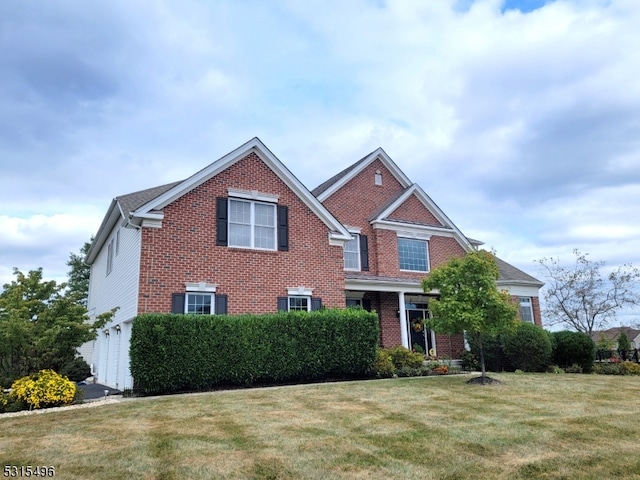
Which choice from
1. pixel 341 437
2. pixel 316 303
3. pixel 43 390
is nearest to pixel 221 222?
pixel 316 303

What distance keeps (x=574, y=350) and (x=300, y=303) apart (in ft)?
34.1

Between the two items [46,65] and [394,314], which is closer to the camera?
[46,65]

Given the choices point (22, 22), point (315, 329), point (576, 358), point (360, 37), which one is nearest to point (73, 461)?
point (315, 329)

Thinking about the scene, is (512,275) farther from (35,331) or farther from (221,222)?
(35,331)

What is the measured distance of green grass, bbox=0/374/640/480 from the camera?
16.0 feet

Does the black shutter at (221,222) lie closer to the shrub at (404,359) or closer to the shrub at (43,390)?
the shrub at (43,390)

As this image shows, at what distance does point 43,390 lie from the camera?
32.5 feet

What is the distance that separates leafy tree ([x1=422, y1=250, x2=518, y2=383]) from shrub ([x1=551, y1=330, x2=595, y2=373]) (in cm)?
607

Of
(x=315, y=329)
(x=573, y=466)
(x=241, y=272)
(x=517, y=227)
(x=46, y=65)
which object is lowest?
(x=573, y=466)

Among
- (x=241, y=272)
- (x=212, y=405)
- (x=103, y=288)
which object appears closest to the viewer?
(x=212, y=405)

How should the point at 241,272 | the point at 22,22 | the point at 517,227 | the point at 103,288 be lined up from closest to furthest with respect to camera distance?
the point at 22,22
the point at 241,272
the point at 103,288
the point at 517,227

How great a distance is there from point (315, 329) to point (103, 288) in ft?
36.1

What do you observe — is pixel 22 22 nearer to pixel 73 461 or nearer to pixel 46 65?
pixel 46 65

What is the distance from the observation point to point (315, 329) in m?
13.1
